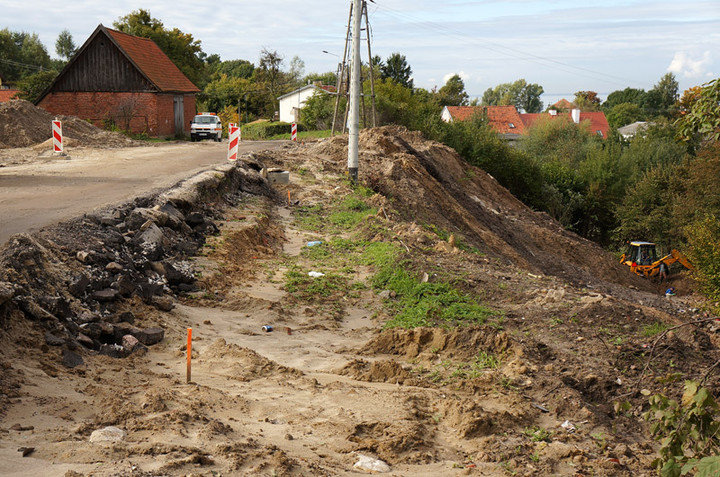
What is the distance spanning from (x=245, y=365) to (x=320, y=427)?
1.68 m

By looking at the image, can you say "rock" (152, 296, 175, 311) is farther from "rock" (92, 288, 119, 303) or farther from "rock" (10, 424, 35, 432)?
"rock" (10, 424, 35, 432)

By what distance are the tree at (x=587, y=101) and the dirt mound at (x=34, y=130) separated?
342ft

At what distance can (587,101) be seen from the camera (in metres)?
126

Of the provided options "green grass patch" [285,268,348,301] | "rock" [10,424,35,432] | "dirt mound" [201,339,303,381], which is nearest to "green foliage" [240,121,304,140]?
"green grass patch" [285,268,348,301]

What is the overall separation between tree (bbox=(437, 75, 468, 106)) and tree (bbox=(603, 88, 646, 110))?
32.4m

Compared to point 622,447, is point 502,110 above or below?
above

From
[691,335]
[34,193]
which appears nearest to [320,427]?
[691,335]

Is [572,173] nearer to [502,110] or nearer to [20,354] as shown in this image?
[20,354]

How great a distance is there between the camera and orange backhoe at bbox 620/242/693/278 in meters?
31.4

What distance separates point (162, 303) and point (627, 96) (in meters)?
126

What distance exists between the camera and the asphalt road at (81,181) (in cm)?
1054

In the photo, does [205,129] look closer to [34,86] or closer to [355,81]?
[34,86]

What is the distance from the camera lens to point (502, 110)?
306 feet

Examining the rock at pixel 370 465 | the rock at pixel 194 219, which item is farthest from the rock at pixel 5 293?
the rock at pixel 194 219
